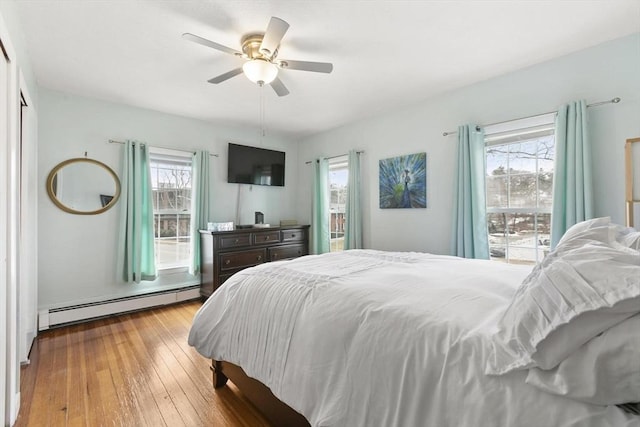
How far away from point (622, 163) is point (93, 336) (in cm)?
490

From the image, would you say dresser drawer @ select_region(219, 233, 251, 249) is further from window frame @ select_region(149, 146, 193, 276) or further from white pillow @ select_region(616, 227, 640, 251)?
white pillow @ select_region(616, 227, 640, 251)

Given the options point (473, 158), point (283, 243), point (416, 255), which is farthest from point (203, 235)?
point (473, 158)

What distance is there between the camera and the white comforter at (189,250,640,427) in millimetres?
832

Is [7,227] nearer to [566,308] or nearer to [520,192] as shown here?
[566,308]

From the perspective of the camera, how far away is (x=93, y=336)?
9.43 ft

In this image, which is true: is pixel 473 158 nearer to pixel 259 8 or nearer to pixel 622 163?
pixel 622 163

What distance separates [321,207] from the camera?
4695 millimetres

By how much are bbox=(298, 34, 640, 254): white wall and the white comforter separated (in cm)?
145

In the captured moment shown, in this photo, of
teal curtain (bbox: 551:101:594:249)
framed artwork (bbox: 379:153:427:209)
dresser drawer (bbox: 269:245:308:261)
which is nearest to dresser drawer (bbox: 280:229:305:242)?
dresser drawer (bbox: 269:245:308:261)

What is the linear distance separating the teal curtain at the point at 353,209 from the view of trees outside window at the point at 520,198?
1598 millimetres

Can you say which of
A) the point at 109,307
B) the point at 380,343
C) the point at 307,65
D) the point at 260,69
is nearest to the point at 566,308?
the point at 380,343

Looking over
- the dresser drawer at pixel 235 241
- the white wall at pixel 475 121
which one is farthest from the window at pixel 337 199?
the dresser drawer at pixel 235 241

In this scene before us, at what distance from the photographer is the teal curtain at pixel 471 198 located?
2975 millimetres

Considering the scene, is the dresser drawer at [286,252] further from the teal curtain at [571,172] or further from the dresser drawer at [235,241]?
the teal curtain at [571,172]
